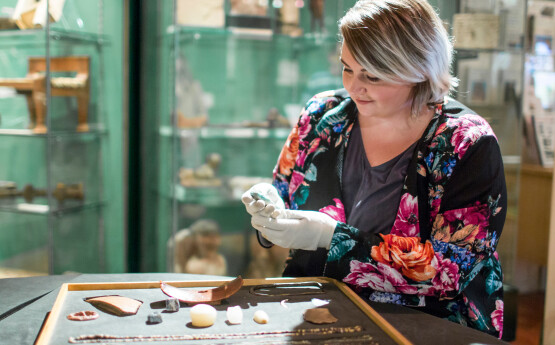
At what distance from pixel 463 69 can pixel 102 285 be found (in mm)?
2566

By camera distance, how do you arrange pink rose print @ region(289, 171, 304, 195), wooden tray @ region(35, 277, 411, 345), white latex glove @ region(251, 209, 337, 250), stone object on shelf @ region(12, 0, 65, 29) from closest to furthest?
wooden tray @ region(35, 277, 411, 345) < white latex glove @ region(251, 209, 337, 250) < pink rose print @ region(289, 171, 304, 195) < stone object on shelf @ region(12, 0, 65, 29)

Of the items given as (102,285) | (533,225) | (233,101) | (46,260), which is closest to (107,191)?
(46,260)

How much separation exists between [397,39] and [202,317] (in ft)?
2.77

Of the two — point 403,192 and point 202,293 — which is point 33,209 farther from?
point 403,192

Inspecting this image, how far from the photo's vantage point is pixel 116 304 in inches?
44.5

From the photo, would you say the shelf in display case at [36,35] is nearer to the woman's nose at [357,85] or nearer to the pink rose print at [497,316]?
the woman's nose at [357,85]

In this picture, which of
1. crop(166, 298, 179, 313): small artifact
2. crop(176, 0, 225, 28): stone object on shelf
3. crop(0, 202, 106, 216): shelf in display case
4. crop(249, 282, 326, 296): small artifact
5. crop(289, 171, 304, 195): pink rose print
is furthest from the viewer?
crop(176, 0, 225, 28): stone object on shelf

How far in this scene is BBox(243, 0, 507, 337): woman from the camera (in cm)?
136

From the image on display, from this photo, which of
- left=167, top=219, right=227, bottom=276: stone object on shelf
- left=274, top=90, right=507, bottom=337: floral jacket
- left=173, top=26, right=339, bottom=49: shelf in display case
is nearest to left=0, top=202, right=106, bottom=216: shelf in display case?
left=167, top=219, right=227, bottom=276: stone object on shelf

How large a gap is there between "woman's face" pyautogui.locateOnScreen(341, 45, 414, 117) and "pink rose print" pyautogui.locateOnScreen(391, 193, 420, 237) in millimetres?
258

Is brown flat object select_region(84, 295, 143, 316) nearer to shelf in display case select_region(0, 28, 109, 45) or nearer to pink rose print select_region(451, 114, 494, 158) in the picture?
pink rose print select_region(451, 114, 494, 158)

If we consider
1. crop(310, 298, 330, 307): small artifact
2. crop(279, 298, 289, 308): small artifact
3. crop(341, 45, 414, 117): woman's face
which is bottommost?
crop(310, 298, 330, 307): small artifact

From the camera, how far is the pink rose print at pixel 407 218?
1472 mm

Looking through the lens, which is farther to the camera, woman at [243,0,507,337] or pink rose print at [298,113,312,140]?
pink rose print at [298,113,312,140]
